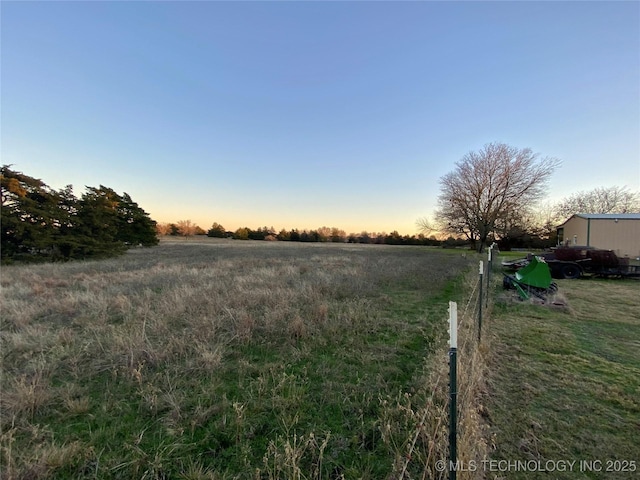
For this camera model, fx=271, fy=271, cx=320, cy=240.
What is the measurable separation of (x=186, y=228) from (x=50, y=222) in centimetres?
5260

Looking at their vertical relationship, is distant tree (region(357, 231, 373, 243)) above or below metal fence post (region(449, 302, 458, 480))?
above

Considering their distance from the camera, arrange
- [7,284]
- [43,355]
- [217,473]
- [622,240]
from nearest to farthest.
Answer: [217,473] < [43,355] < [7,284] < [622,240]

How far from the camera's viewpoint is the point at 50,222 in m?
17.1

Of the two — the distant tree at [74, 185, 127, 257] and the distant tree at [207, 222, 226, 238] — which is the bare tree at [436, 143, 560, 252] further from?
the distant tree at [207, 222, 226, 238]

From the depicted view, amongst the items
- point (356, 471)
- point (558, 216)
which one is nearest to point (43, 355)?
point (356, 471)

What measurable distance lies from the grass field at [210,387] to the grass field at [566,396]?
0.85 meters

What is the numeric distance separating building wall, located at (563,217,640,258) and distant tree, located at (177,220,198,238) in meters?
67.4

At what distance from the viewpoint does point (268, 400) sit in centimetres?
288

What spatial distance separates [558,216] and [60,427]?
55.7 m

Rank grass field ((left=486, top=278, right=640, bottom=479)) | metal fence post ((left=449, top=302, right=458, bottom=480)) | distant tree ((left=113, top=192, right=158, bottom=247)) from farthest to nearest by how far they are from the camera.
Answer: distant tree ((left=113, top=192, right=158, bottom=247)), grass field ((left=486, top=278, right=640, bottom=479)), metal fence post ((left=449, top=302, right=458, bottom=480))

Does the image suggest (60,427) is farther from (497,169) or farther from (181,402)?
(497,169)

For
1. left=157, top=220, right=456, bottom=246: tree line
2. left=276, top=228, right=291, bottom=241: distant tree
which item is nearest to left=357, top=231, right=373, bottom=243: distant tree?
left=157, top=220, right=456, bottom=246: tree line

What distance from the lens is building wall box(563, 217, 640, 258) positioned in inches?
790

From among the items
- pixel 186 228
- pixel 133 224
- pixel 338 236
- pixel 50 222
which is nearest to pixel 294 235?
pixel 338 236
